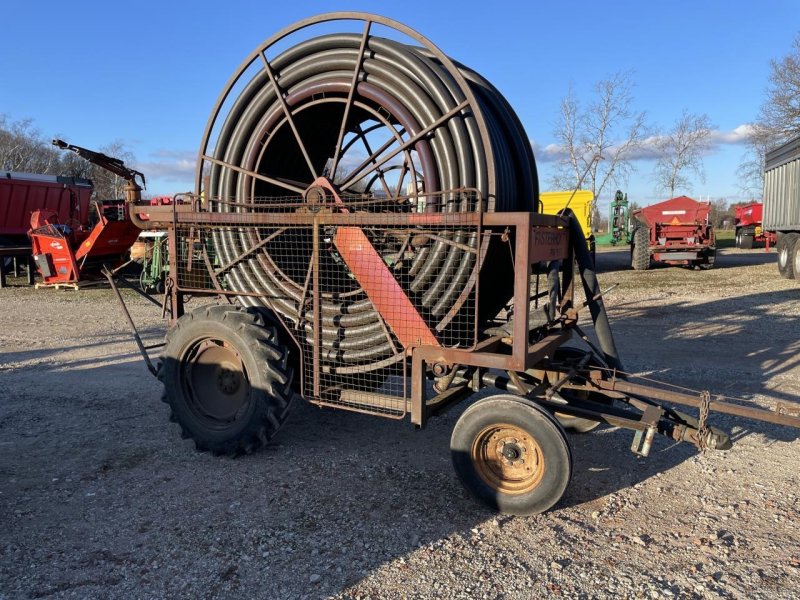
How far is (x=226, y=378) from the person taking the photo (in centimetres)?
504

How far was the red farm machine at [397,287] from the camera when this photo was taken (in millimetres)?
4023

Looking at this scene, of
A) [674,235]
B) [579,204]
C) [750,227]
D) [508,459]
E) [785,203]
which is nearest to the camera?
[508,459]

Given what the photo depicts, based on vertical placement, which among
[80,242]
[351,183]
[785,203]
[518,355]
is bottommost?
[518,355]

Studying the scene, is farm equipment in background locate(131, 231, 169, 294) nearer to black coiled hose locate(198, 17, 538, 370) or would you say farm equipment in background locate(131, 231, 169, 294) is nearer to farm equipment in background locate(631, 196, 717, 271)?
black coiled hose locate(198, 17, 538, 370)

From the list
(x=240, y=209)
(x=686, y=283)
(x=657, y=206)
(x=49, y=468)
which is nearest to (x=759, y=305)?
(x=686, y=283)

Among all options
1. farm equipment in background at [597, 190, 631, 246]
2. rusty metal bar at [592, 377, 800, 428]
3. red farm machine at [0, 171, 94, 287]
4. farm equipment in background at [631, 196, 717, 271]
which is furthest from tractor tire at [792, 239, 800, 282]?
red farm machine at [0, 171, 94, 287]

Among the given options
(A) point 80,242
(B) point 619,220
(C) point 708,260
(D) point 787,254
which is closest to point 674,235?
(C) point 708,260

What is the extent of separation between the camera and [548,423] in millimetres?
3801

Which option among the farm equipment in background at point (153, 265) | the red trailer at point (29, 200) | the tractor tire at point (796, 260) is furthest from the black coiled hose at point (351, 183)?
the red trailer at point (29, 200)

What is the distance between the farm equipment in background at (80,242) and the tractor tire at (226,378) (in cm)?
1088

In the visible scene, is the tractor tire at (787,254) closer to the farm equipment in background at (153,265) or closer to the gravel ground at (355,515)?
the gravel ground at (355,515)

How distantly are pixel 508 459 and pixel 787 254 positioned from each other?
15.7m

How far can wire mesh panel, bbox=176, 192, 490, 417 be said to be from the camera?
4336 mm

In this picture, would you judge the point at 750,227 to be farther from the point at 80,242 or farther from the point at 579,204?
the point at 80,242
